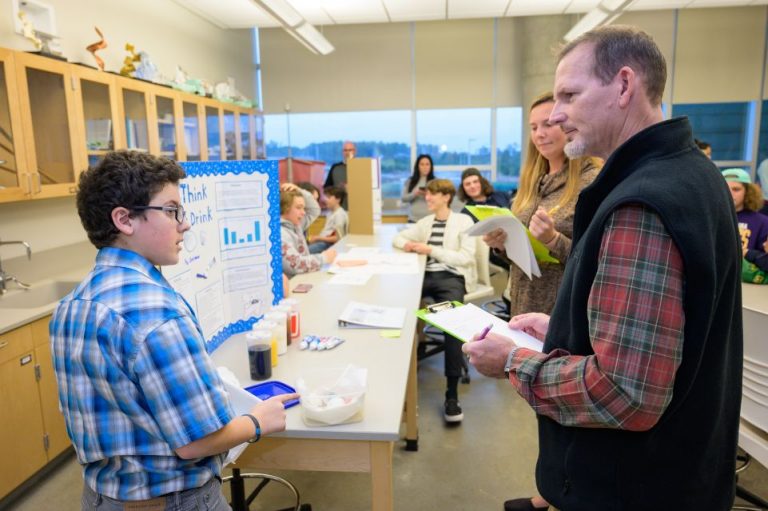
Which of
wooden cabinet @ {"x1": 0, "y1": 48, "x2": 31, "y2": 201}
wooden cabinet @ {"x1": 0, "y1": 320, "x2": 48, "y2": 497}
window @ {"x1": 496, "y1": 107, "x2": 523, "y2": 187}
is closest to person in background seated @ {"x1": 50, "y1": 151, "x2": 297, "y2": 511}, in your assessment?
wooden cabinet @ {"x1": 0, "y1": 320, "x2": 48, "y2": 497}

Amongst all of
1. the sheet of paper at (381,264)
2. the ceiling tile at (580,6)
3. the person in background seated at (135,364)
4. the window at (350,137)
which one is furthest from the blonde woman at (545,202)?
the window at (350,137)

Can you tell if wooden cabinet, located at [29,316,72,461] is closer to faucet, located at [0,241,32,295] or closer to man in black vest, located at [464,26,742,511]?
faucet, located at [0,241,32,295]

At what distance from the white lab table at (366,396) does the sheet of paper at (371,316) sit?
0.04 m

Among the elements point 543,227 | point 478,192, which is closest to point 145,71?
point 478,192

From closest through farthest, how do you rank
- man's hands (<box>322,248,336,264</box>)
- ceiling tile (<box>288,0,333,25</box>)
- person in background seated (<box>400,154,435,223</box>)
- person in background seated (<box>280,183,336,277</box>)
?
1. person in background seated (<box>280,183,336,277</box>)
2. man's hands (<box>322,248,336,264</box>)
3. ceiling tile (<box>288,0,333,25</box>)
4. person in background seated (<box>400,154,435,223</box>)

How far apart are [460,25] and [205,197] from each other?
5.95 meters

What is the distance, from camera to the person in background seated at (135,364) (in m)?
0.91

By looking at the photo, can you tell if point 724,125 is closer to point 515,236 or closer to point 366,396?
point 515,236

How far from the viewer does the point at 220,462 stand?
1.09m

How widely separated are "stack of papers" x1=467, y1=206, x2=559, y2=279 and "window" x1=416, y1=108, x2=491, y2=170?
5399 mm

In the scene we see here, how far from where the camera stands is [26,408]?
7.02 feet

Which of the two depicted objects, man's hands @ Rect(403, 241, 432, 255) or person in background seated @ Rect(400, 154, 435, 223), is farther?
person in background seated @ Rect(400, 154, 435, 223)

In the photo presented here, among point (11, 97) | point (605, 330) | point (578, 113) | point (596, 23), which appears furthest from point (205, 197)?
point (596, 23)

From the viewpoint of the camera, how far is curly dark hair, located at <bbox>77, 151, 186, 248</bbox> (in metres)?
0.98
